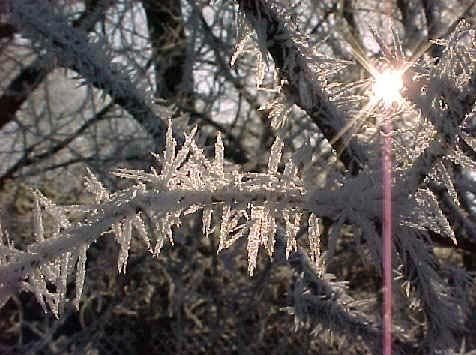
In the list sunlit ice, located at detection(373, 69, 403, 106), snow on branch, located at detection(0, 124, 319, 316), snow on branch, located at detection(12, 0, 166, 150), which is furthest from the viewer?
snow on branch, located at detection(12, 0, 166, 150)

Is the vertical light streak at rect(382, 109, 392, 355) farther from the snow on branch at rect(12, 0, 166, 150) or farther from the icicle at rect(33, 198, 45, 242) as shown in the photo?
the snow on branch at rect(12, 0, 166, 150)

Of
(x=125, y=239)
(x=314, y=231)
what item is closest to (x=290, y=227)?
(x=314, y=231)

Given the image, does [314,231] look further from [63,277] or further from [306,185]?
[63,277]

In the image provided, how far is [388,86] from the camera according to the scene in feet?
2.30

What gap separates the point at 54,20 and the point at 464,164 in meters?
0.95

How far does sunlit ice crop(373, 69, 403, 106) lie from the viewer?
677 mm

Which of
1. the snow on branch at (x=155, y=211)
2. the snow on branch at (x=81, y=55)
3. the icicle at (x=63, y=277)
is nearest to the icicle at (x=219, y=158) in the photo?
the snow on branch at (x=155, y=211)

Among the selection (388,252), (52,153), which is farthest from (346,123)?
(52,153)

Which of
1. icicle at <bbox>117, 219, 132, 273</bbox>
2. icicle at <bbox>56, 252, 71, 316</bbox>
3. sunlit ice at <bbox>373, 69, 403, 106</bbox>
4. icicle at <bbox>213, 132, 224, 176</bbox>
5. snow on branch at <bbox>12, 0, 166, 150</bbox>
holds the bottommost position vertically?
icicle at <bbox>56, 252, 71, 316</bbox>

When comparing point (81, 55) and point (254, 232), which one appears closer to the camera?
point (254, 232)

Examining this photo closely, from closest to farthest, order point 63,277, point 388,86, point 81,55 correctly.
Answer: point 63,277 → point 388,86 → point 81,55

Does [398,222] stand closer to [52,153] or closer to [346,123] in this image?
[346,123]

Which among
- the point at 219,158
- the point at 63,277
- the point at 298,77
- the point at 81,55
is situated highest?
the point at 81,55

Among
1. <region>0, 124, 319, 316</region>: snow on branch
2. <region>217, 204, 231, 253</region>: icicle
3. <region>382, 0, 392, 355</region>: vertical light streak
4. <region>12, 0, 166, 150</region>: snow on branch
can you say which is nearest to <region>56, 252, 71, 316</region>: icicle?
<region>0, 124, 319, 316</region>: snow on branch
